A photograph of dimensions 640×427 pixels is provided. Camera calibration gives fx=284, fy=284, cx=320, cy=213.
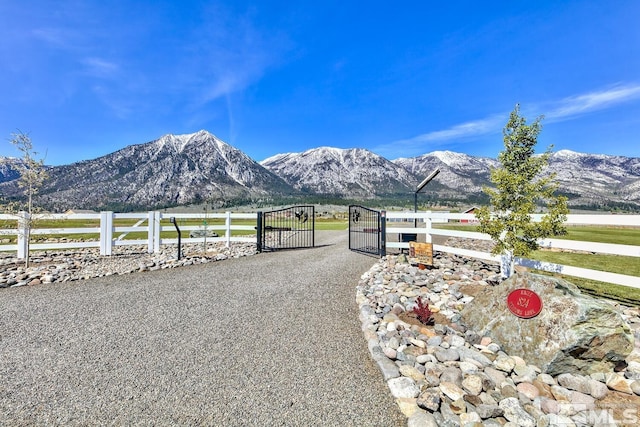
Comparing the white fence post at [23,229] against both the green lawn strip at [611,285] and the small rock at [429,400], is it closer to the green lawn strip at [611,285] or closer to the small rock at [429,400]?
the small rock at [429,400]


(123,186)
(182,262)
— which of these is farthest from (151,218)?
(123,186)

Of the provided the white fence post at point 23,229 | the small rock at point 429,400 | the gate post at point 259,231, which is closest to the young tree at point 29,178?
the white fence post at point 23,229

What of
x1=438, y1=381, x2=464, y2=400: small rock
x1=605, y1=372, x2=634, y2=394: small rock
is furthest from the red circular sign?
x1=438, y1=381, x2=464, y2=400: small rock

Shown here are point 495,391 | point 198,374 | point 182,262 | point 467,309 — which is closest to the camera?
point 495,391

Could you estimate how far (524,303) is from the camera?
13.2ft

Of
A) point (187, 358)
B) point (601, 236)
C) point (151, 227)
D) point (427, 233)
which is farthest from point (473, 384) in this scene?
point (601, 236)

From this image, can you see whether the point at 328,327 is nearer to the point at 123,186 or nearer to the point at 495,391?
the point at 495,391

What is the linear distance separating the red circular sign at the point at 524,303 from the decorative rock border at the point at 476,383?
23.6 inches

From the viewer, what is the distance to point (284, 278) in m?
8.42

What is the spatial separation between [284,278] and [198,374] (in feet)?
16.0

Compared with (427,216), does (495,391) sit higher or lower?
lower

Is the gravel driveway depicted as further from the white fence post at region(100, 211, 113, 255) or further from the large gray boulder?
the white fence post at region(100, 211, 113, 255)

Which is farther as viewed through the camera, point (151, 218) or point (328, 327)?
point (151, 218)

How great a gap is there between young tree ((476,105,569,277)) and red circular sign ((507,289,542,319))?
2775 mm
